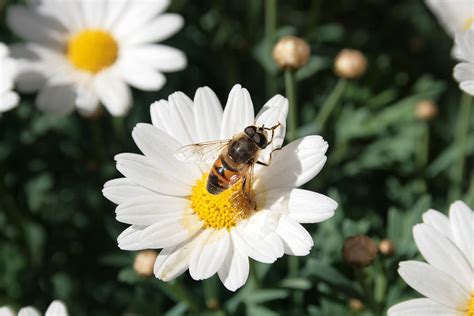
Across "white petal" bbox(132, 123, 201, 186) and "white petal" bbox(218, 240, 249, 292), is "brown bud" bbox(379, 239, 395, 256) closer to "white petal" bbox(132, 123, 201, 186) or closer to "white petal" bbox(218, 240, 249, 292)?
"white petal" bbox(218, 240, 249, 292)

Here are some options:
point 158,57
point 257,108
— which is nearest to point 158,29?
point 158,57

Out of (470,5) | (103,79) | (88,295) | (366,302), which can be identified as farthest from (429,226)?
(88,295)

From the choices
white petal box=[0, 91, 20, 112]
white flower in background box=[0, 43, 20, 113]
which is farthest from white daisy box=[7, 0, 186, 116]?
white petal box=[0, 91, 20, 112]

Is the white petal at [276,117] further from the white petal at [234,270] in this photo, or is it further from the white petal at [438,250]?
the white petal at [438,250]

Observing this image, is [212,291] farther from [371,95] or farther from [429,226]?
[371,95]

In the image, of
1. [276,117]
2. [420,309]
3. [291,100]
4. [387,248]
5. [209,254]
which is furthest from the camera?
[291,100]

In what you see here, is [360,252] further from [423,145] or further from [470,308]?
[423,145]
